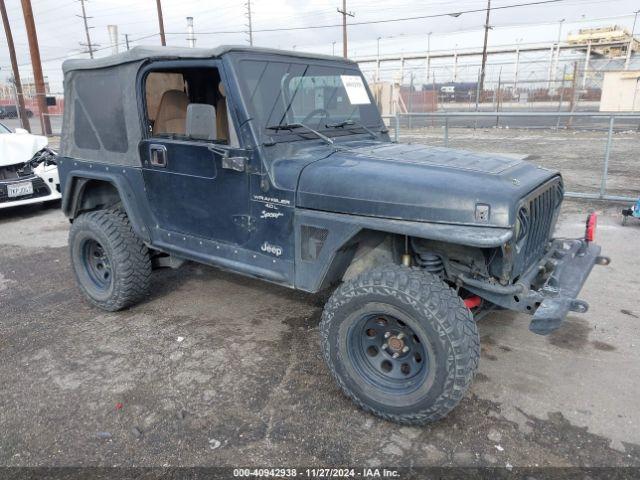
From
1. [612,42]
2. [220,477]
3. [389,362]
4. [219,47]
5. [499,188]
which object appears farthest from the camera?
[612,42]

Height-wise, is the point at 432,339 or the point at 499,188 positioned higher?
the point at 499,188

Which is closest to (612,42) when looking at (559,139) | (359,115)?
(559,139)

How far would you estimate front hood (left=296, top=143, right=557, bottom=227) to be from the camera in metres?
2.56

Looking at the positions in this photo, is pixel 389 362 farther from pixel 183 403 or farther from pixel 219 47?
pixel 219 47

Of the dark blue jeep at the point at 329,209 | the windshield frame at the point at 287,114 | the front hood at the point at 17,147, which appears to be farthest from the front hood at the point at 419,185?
the front hood at the point at 17,147

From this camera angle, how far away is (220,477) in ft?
7.97

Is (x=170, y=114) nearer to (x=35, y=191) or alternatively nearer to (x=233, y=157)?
(x=233, y=157)

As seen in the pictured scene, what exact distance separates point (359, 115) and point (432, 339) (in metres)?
2.16

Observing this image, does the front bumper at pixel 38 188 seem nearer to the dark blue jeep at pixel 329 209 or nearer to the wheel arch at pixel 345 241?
the dark blue jeep at pixel 329 209

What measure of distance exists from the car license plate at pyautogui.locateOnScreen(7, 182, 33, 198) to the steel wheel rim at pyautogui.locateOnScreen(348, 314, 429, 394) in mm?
6769

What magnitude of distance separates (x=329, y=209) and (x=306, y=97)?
3.63ft

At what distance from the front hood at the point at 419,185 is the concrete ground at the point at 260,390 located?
118 cm

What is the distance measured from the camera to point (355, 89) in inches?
159

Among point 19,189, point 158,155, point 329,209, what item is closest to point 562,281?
point 329,209
